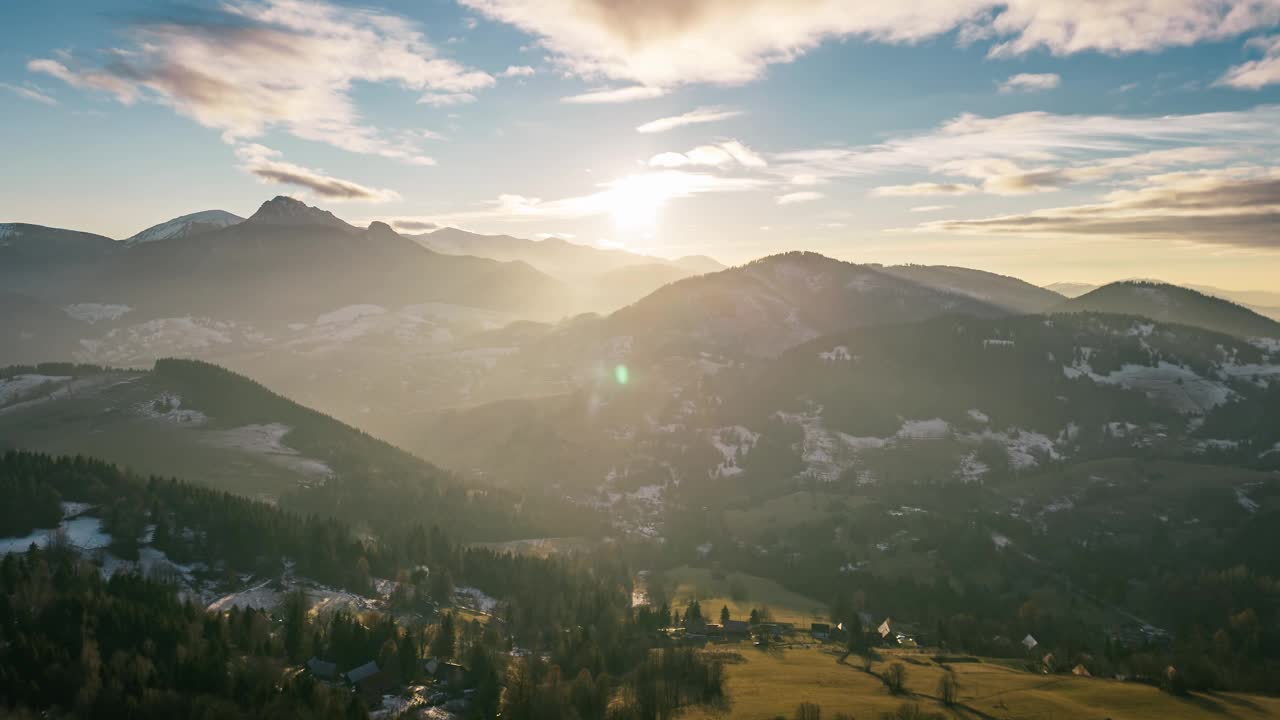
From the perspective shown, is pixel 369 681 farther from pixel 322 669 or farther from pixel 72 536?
pixel 72 536

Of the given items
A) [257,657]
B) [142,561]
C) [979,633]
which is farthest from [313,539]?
[979,633]

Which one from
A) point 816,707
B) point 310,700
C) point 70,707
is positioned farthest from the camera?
point 816,707

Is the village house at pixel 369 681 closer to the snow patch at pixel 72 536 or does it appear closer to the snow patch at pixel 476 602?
the snow patch at pixel 476 602

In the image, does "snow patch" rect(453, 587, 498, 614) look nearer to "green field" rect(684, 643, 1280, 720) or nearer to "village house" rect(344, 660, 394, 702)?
"village house" rect(344, 660, 394, 702)

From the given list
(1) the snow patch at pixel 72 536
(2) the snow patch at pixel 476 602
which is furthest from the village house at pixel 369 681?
(1) the snow patch at pixel 72 536

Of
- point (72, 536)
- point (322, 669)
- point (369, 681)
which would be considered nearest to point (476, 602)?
point (322, 669)

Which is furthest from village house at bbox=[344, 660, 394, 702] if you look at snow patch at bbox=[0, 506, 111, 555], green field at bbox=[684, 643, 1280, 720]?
snow patch at bbox=[0, 506, 111, 555]

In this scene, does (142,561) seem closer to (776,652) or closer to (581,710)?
(581,710)

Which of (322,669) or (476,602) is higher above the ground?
(322,669)
